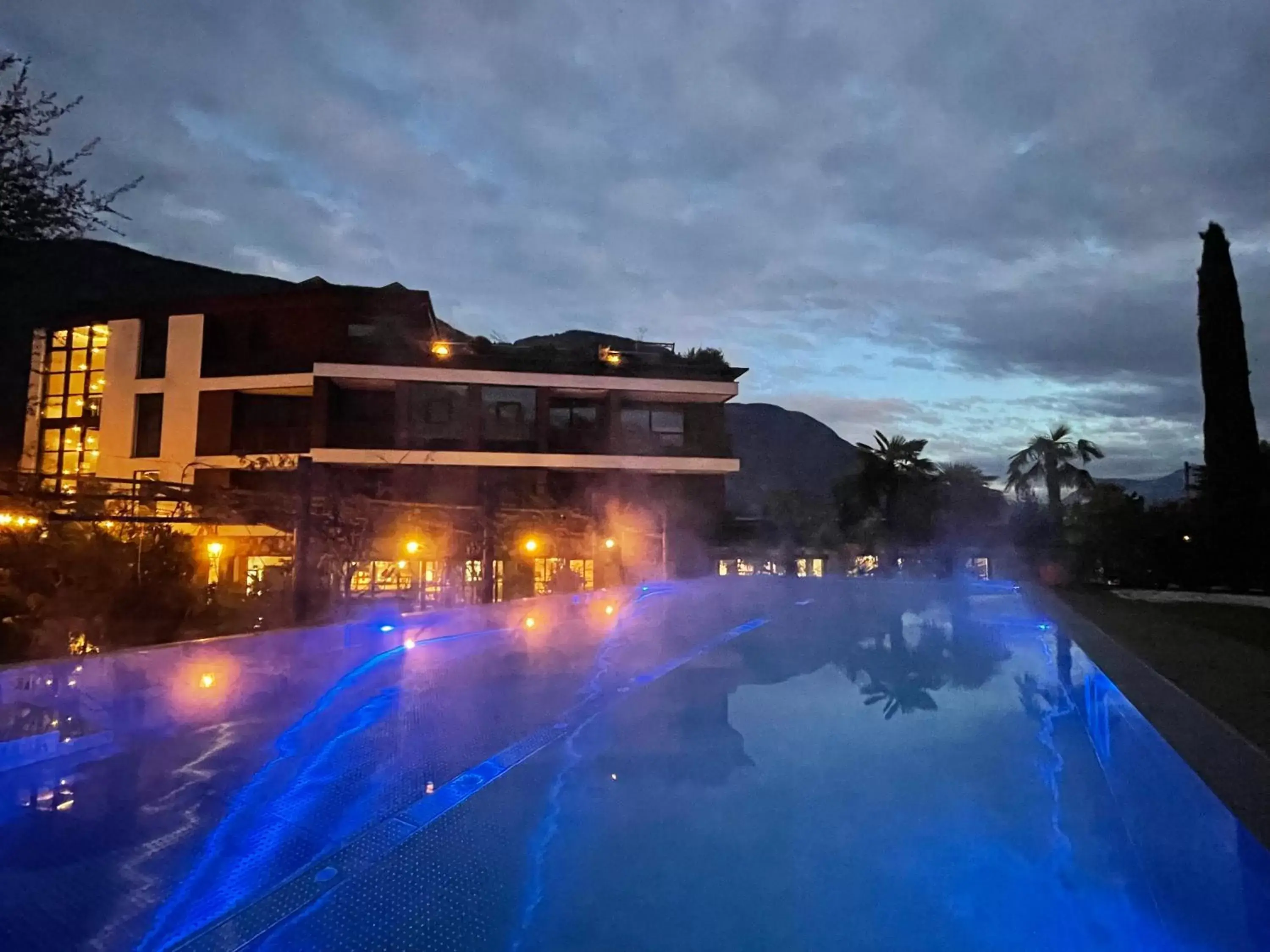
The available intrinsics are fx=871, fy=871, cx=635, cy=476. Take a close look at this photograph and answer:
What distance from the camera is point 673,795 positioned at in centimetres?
524

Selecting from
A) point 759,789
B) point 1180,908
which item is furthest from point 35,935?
point 1180,908

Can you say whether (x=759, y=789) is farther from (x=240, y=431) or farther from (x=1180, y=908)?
(x=240, y=431)

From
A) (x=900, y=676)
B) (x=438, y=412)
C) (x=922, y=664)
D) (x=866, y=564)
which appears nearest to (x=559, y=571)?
(x=438, y=412)

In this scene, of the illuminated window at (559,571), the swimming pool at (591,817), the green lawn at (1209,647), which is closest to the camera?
the swimming pool at (591,817)

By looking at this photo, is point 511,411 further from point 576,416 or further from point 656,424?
point 656,424

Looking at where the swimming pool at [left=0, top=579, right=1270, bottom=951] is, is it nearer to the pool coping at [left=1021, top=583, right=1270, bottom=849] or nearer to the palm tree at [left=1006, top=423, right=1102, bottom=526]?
the pool coping at [left=1021, top=583, right=1270, bottom=849]

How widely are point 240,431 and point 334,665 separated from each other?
48.6 ft

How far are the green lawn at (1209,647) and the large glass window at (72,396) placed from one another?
909 inches

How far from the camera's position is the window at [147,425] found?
2178cm

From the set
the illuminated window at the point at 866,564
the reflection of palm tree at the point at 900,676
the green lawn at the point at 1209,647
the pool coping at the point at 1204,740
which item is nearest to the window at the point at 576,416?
the reflection of palm tree at the point at 900,676

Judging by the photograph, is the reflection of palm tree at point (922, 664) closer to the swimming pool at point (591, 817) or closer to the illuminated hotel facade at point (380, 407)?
the swimming pool at point (591, 817)

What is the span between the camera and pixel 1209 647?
10.3 metres

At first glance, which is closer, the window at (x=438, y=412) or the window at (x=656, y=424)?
the window at (x=438, y=412)

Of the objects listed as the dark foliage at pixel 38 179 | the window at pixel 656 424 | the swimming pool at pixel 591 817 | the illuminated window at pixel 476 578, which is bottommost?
the swimming pool at pixel 591 817
